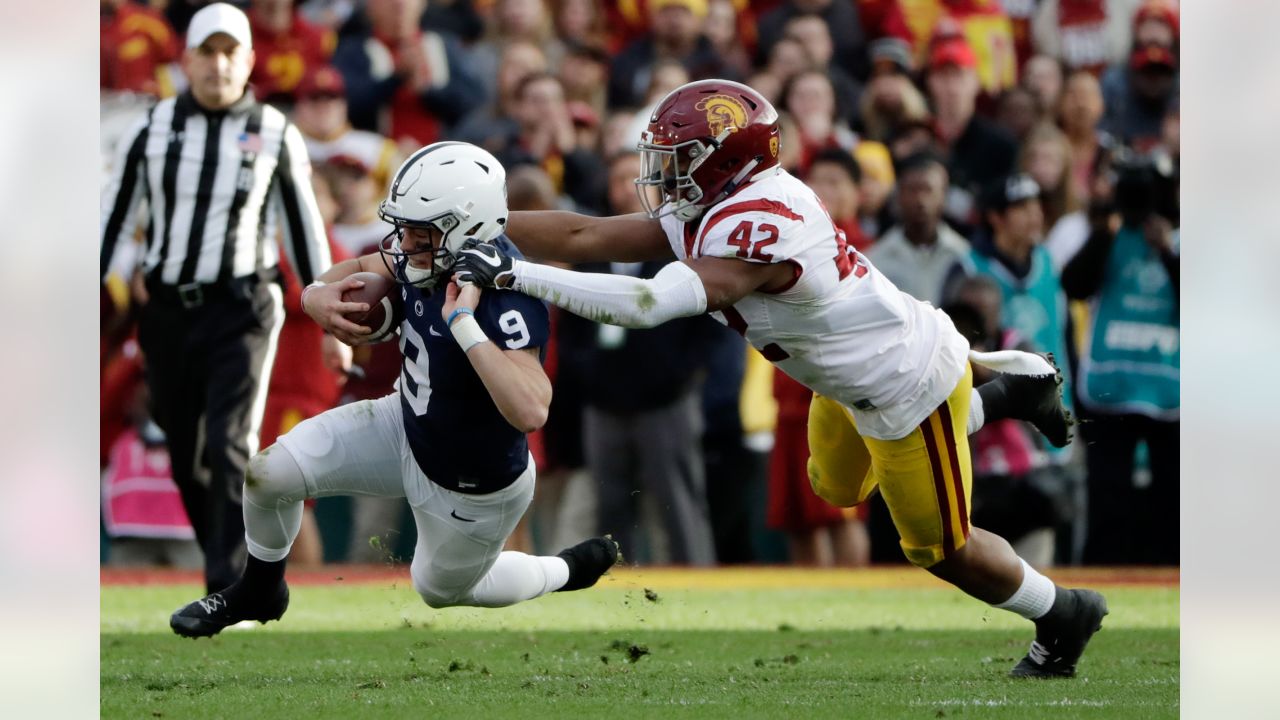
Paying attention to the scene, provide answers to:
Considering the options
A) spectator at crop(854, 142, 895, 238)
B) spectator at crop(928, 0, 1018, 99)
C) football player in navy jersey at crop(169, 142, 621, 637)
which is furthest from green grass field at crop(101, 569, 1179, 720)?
spectator at crop(928, 0, 1018, 99)

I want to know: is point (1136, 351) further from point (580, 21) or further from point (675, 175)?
point (675, 175)

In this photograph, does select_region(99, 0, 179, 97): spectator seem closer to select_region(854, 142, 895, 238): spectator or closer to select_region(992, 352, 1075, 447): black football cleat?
select_region(854, 142, 895, 238): spectator

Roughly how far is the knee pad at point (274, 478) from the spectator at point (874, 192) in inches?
169

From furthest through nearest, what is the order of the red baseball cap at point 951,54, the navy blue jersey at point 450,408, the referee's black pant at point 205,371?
1. the red baseball cap at point 951,54
2. the referee's black pant at point 205,371
3. the navy blue jersey at point 450,408

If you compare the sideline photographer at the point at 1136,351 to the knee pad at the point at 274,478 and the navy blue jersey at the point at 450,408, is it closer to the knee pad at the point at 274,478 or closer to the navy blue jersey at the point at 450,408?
the navy blue jersey at the point at 450,408

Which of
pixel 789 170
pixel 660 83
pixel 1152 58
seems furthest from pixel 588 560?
pixel 1152 58

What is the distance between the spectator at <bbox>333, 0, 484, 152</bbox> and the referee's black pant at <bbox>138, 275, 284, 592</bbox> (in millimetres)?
2978

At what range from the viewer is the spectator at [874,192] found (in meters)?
8.24

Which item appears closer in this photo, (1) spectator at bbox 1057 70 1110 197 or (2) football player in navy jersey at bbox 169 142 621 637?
(2) football player in navy jersey at bbox 169 142 621 637

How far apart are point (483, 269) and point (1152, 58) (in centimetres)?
568

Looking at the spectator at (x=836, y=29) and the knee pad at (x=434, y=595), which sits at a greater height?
the spectator at (x=836, y=29)

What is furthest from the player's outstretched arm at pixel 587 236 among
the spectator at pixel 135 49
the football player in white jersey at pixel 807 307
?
the spectator at pixel 135 49

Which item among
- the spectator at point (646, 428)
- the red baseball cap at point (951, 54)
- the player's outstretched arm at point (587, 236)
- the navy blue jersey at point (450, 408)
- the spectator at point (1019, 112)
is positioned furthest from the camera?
the red baseball cap at point (951, 54)

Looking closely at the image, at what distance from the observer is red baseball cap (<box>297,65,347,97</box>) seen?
836 cm
